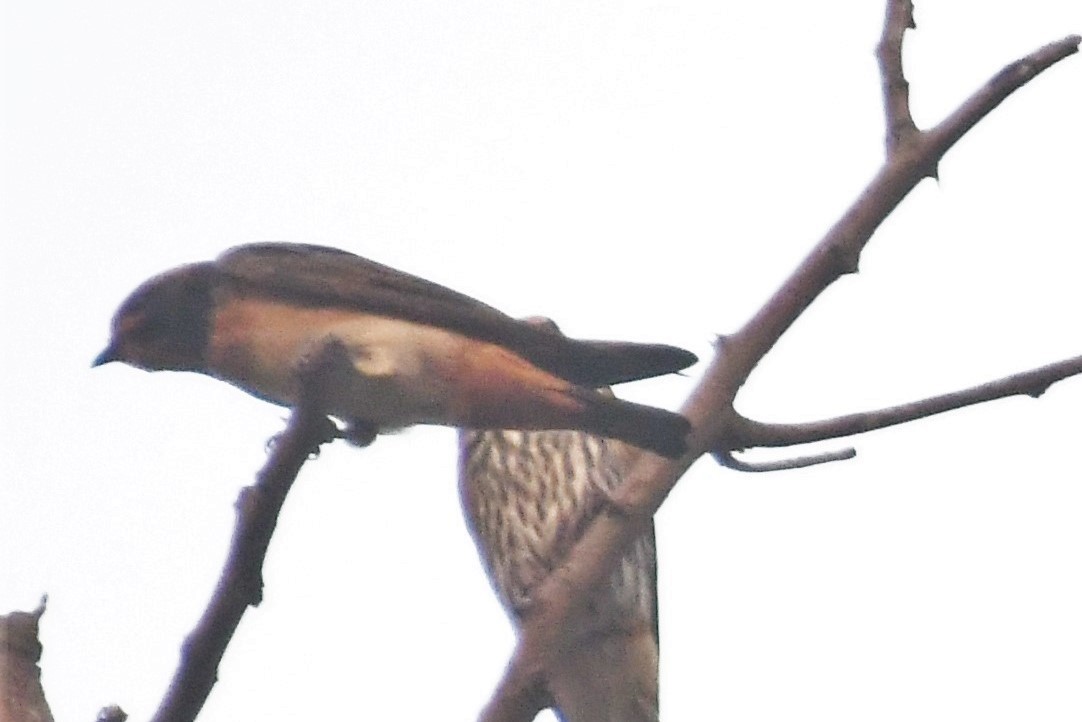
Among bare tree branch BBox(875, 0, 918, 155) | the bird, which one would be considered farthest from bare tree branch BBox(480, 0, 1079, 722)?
the bird

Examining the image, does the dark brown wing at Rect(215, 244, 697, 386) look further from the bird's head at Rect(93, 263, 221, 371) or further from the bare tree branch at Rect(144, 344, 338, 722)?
the bare tree branch at Rect(144, 344, 338, 722)

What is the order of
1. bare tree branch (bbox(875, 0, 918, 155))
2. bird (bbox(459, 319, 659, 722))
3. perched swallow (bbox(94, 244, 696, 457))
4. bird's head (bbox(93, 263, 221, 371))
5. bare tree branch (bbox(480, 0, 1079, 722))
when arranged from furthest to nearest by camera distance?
bird (bbox(459, 319, 659, 722)) → bird's head (bbox(93, 263, 221, 371)) → perched swallow (bbox(94, 244, 696, 457)) → bare tree branch (bbox(875, 0, 918, 155)) → bare tree branch (bbox(480, 0, 1079, 722))

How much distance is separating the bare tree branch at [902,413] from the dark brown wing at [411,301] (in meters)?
0.52

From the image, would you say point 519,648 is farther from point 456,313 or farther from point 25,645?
point 456,313

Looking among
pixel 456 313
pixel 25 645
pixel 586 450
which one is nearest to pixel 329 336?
pixel 456 313

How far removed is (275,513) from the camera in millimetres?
2619

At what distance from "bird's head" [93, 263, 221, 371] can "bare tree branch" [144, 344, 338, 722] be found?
175cm

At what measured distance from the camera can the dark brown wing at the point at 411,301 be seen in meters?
4.21

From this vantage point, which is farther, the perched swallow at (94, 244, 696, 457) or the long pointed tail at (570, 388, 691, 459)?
the perched swallow at (94, 244, 696, 457)

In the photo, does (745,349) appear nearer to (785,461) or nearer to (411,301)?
(785,461)

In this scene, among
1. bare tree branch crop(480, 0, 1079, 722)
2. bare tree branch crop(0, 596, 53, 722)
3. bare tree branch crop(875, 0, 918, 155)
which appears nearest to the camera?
bare tree branch crop(0, 596, 53, 722)

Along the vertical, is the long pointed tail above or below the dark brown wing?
below

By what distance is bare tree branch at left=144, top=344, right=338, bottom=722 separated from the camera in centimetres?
238

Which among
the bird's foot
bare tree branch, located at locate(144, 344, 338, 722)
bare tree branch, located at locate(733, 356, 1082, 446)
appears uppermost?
the bird's foot
